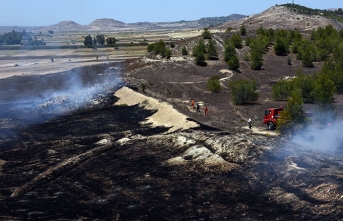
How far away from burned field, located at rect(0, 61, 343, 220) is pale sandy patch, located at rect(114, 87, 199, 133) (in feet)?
4.32

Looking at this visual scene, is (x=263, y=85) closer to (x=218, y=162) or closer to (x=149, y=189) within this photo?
(x=218, y=162)

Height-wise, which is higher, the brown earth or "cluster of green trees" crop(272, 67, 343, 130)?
"cluster of green trees" crop(272, 67, 343, 130)

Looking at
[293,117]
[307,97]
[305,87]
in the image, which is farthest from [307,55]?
[293,117]

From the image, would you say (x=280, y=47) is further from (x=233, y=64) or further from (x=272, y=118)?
(x=272, y=118)

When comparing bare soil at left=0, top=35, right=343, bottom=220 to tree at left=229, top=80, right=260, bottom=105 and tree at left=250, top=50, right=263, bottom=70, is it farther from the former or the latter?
tree at left=250, top=50, right=263, bottom=70

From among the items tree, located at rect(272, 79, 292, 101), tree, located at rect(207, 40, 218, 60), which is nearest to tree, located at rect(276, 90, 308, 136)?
tree, located at rect(272, 79, 292, 101)

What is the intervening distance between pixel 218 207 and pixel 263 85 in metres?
45.1

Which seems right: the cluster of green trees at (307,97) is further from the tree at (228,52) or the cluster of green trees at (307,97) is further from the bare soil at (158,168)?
the tree at (228,52)

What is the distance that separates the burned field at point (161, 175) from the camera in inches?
874

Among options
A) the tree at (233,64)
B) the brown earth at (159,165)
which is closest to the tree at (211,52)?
the tree at (233,64)

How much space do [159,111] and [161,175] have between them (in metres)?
19.3

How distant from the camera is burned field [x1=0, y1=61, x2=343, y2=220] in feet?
72.8

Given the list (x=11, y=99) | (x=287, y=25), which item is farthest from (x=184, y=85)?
(x=287, y=25)

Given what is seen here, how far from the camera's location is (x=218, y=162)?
28922 millimetres
